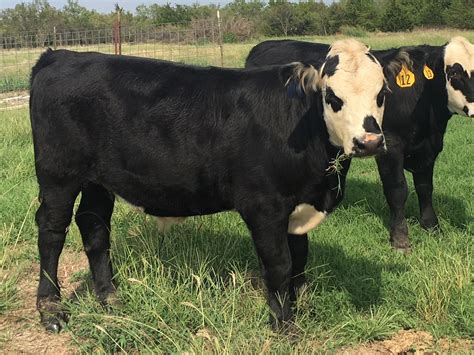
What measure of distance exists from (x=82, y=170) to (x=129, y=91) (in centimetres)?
59

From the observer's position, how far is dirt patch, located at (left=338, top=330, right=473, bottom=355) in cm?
301

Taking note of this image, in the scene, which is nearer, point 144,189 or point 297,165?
point 297,165

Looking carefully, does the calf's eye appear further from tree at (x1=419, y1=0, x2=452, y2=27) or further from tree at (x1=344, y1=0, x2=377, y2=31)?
tree at (x1=344, y1=0, x2=377, y2=31)

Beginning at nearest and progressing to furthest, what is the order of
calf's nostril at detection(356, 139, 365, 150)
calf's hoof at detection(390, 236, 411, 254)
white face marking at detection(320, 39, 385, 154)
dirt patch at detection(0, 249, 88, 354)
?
calf's nostril at detection(356, 139, 365, 150)
white face marking at detection(320, 39, 385, 154)
dirt patch at detection(0, 249, 88, 354)
calf's hoof at detection(390, 236, 411, 254)

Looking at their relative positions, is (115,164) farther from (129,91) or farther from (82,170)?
(129,91)

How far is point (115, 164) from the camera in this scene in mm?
3250

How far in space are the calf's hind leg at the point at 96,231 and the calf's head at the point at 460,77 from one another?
10.5ft

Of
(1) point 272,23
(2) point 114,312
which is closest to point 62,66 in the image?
(2) point 114,312

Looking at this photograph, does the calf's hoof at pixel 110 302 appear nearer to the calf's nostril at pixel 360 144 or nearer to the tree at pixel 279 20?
the calf's nostril at pixel 360 144

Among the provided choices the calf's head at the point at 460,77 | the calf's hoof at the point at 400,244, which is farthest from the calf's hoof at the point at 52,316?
the calf's head at the point at 460,77

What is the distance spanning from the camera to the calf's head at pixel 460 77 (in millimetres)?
4688

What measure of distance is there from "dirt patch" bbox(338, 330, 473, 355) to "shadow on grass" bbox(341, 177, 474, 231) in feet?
6.12

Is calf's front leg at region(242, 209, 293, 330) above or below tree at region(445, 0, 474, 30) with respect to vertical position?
below

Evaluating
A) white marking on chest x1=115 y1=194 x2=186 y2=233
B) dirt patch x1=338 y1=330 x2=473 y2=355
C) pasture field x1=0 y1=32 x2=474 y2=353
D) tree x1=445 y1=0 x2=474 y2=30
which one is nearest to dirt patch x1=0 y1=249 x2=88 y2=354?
pasture field x1=0 y1=32 x2=474 y2=353
